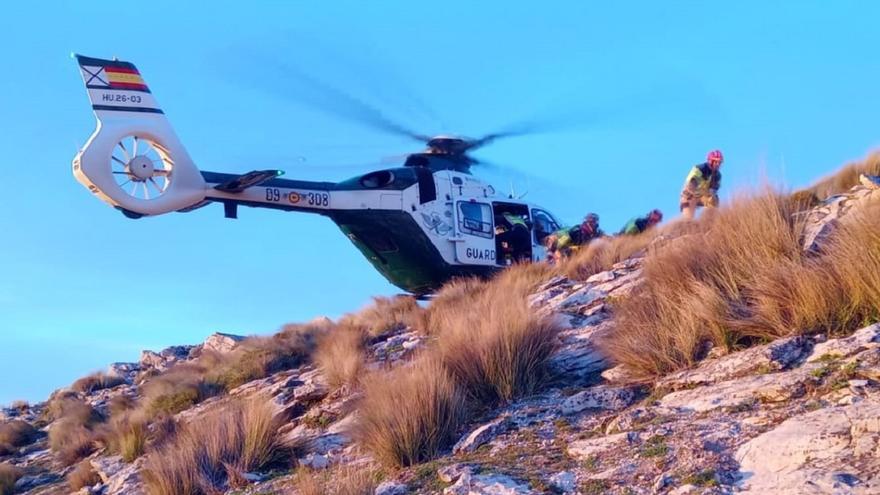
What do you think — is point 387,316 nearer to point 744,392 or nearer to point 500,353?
point 500,353

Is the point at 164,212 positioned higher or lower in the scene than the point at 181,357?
higher

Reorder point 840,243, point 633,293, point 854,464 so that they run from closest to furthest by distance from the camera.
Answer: point 854,464
point 840,243
point 633,293

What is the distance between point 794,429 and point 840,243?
9.34 ft

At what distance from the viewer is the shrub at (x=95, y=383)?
20.7m

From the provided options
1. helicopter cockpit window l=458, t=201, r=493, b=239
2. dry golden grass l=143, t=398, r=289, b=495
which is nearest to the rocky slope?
dry golden grass l=143, t=398, r=289, b=495

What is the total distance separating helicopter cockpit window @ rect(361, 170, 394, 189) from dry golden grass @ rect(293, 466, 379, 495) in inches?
456

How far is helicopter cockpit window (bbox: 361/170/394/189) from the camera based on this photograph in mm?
18367

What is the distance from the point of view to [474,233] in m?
19.4

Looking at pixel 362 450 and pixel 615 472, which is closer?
pixel 615 472

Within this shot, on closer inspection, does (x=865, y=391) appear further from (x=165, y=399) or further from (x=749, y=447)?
(x=165, y=399)

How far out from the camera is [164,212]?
641 inches

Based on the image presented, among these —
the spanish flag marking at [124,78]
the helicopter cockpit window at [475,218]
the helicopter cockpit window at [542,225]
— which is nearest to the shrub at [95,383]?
the spanish flag marking at [124,78]

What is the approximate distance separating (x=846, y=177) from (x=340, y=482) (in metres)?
10.3

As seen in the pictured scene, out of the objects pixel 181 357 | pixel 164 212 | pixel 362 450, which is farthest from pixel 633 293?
pixel 181 357
